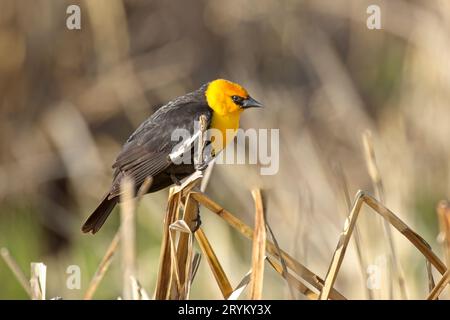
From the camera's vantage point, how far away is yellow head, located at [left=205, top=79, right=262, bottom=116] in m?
3.20

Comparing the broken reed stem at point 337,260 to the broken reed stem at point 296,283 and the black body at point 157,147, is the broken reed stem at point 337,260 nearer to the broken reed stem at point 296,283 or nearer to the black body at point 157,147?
the broken reed stem at point 296,283

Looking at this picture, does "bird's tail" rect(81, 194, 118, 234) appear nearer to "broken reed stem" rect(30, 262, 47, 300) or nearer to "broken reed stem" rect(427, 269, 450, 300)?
"broken reed stem" rect(30, 262, 47, 300)

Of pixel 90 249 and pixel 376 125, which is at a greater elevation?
pixel 376 125

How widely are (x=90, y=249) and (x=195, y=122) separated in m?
1.71

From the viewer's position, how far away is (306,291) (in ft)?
7.18

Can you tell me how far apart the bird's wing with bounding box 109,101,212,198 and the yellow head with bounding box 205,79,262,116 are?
0.24 feet

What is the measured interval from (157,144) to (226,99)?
310 millimetres

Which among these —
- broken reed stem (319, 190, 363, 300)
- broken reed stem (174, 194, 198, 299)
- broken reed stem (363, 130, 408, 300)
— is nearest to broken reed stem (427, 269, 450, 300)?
broken reed stem (363, 130, 408, 300)

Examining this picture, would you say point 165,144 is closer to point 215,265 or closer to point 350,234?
point 215,265

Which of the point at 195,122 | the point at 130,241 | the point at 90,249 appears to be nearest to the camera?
the point at 130,241

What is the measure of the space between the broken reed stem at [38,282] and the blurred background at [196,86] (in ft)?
7.45

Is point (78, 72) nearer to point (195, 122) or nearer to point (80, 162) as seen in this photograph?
point (80, 162)

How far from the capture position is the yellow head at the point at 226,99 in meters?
3.20
